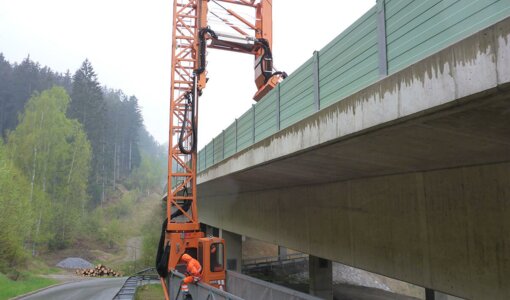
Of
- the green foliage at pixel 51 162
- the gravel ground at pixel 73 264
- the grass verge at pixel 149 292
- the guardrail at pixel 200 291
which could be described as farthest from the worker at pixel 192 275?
the green foliage at pixel 51 162

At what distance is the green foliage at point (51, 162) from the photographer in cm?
5003

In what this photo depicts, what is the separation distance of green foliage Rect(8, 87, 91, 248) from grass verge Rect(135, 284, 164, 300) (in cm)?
2726

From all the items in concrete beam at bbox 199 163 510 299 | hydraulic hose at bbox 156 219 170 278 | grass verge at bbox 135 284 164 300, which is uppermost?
concrete beam at bbox 199 163 510 299

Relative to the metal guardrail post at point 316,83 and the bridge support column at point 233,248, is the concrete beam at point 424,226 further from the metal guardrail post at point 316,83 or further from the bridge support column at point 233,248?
the bridge support column at point 233,248

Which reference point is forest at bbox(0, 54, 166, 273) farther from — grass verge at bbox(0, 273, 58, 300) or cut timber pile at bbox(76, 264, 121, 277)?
cut timber pile at bbox(76, 264, 121, 277)

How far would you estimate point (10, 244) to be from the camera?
2969 centimetres

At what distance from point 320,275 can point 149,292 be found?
10646 mm

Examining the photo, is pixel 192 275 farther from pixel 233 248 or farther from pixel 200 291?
pixel 233 248

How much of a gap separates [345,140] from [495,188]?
2.29m

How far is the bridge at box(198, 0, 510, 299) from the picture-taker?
4.04 meters

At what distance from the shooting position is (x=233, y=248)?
80.2 feet

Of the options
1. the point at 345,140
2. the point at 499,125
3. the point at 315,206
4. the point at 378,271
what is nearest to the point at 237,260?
the point at 315,206

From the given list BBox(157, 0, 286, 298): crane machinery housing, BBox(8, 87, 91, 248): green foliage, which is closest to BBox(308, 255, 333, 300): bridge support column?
BBox(157, 0, 286, 298): crane machinery housing

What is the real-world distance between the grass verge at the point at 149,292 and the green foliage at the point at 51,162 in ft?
89.4
